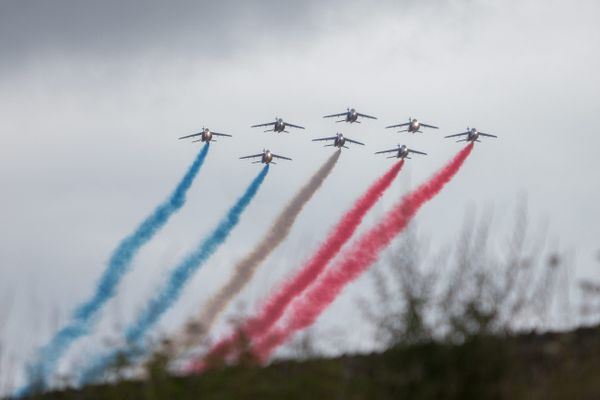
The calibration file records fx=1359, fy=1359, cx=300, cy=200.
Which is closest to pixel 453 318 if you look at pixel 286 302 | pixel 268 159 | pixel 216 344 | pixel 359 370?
pixel 359 370

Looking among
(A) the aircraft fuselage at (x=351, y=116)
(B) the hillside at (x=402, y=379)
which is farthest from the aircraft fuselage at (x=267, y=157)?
(B) the hillside at (x=402, y=379)

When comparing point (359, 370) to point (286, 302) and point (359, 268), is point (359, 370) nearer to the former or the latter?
point (286, 302)

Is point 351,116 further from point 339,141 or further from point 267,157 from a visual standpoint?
point 267,157

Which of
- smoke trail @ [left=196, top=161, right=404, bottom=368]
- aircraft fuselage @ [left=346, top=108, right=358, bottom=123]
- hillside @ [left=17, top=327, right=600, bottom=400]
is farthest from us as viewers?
aircraft fuselage @ [left=346, top=108, right=358, bottom=123]

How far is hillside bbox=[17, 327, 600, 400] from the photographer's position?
21547 mm

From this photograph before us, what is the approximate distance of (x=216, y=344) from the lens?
71.4 feet

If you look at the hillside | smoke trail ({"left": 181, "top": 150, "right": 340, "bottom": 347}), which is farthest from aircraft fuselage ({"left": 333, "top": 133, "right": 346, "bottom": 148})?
the hillside

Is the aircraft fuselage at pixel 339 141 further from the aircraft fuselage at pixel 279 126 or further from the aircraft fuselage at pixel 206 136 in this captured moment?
the aircraft fuselage at pixel 206 136

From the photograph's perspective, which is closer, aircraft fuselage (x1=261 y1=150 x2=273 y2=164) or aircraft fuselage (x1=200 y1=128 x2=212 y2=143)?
aircraft fuselage (x1=261 y1=150 x2=273 y2=164)

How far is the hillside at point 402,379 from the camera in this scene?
70.7ft

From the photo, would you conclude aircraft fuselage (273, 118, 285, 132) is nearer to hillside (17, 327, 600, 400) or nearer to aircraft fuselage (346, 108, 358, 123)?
aircraft fuselage (346, 108, 358, 123)

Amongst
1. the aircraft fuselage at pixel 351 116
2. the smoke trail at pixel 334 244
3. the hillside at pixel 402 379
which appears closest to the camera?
the hillside at pixel 402 379

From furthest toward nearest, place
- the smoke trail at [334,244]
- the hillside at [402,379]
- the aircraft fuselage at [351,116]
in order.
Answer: the aircraft fuselage at [351,116]
the smoke trail at [334,244]
the hillside at [402,379]

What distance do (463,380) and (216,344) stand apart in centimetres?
429
